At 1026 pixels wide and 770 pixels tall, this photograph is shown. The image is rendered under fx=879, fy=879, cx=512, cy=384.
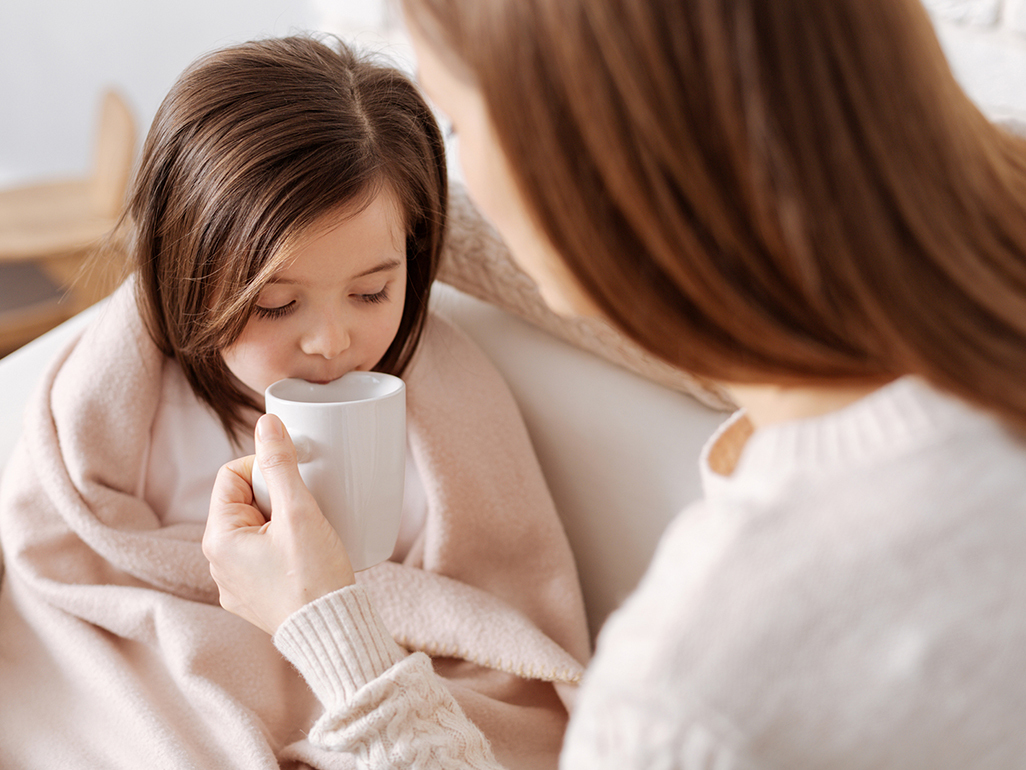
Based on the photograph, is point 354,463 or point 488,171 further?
point 354,463

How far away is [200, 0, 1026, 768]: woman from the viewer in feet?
1.36

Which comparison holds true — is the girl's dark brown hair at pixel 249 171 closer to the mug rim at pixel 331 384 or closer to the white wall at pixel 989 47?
the mug rim at pixel 331 384

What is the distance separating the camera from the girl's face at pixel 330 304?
2.70ft

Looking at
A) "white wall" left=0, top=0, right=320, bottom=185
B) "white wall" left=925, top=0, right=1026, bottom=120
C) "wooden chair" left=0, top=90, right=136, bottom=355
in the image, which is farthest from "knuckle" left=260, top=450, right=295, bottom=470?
"white wall" left=0, top=0, right=320, bottom=185

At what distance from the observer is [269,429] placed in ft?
2.42

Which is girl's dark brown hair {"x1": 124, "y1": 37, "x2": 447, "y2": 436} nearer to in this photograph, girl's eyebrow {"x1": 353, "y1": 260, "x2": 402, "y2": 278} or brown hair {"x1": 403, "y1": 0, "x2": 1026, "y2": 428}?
girl's eyebrow {"x1": 353, "y1": 260, "x2": 402, "y2": 278}

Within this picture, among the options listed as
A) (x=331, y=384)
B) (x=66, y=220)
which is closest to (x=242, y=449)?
(x=331, y=384)

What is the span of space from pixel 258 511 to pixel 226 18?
7.24 feet

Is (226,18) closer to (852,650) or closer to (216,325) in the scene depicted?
(216,325)

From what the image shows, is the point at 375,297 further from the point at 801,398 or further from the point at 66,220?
the point at 66,220

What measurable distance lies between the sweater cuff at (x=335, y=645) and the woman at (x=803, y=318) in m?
0.29

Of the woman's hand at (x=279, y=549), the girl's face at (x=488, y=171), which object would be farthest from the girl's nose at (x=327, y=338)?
the girl's face at (x=488, y=171)

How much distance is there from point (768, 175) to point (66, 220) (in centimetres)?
232

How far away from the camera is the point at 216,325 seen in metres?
0.84
